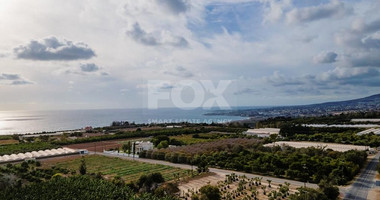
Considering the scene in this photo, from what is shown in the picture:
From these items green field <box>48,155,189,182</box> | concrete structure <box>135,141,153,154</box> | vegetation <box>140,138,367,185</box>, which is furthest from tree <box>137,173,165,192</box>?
concrete structure <box>135,141,153,154</box>

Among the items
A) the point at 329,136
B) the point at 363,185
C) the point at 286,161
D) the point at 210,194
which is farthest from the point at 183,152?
the point at 329,136

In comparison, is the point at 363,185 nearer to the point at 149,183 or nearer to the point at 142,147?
the point at 149,183

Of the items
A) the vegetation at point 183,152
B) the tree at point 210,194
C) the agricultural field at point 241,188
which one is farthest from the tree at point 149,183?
the vegetation at point 183,152

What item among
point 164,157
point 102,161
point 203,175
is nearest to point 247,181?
point 203,175

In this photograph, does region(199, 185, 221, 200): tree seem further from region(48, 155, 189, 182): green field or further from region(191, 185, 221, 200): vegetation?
region(48, 155, 189, 182): green field

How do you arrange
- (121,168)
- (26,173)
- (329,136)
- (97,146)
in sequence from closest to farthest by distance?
(26,173) → (121,168) → (329,136) → (97,146)

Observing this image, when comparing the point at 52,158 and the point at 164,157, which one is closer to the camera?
the point at 164,157

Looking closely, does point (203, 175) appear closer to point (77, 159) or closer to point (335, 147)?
point (77, 159)
